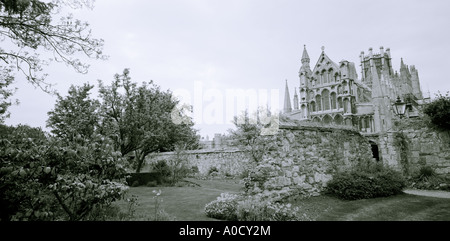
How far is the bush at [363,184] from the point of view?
7715 millimetres

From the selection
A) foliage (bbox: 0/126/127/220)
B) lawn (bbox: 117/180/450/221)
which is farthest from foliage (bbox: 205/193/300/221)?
foliage (bbox: 0/126/127/220)

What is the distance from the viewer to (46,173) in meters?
4.17

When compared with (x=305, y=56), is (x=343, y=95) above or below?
below

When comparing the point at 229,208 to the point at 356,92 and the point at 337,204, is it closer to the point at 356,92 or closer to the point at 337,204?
the point at 337,204

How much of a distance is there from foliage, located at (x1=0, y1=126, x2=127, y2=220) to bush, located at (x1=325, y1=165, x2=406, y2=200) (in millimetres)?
6910

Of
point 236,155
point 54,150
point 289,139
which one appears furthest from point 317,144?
point 236,155

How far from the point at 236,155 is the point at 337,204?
14.2 meters

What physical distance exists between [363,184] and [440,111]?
6.05 m

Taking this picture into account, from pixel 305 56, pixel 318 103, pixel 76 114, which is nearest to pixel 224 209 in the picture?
pixel 76 114

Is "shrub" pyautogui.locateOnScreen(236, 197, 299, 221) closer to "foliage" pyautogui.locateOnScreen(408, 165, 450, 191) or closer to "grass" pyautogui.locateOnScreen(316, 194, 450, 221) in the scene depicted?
"grass" pyautogui.locateOnScreen(316, 194, 450, 221)

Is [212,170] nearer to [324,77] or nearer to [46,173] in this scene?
[46,173]

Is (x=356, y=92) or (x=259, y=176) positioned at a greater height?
(x=356, y=92)

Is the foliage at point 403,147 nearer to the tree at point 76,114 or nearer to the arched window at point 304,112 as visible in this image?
the tree at point 76,114

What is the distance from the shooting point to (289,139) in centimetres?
786
